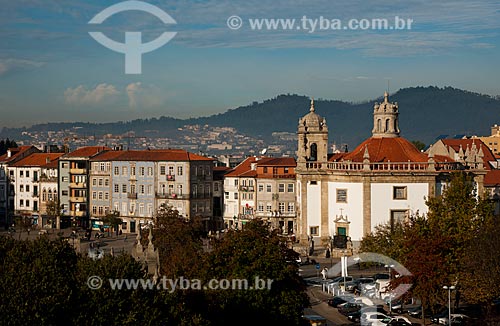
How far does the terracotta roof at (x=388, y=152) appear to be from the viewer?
73.1 meters

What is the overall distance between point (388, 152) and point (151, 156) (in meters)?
27.6

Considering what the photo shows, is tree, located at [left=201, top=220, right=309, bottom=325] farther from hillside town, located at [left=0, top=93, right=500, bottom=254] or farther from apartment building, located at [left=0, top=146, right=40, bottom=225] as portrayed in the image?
apartment building, located at [left=0, top=146, right=40, bottom=225]

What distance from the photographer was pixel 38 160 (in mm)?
103250

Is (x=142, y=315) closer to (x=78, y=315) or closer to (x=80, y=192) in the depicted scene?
(x=78, y=315)

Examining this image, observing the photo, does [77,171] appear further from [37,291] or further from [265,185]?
[37,291]

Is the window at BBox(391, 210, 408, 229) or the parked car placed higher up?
the window at BBox(391, 210, 408, 229)

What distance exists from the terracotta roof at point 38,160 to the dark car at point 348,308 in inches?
2269

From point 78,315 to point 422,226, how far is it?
2482cm

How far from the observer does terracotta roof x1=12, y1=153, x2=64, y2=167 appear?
335 feet

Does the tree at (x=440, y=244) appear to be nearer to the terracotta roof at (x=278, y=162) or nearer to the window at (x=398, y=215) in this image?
the window at (x=398, y=215)

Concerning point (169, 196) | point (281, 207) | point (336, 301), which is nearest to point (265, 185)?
point (281, 207)

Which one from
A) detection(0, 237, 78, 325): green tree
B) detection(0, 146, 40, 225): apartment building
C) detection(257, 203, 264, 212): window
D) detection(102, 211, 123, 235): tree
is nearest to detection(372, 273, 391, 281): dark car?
detection(0, 237, 78, 325): green tree

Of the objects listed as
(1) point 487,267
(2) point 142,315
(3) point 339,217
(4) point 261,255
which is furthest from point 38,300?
(3) point 339,217

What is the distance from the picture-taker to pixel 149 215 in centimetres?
9131
